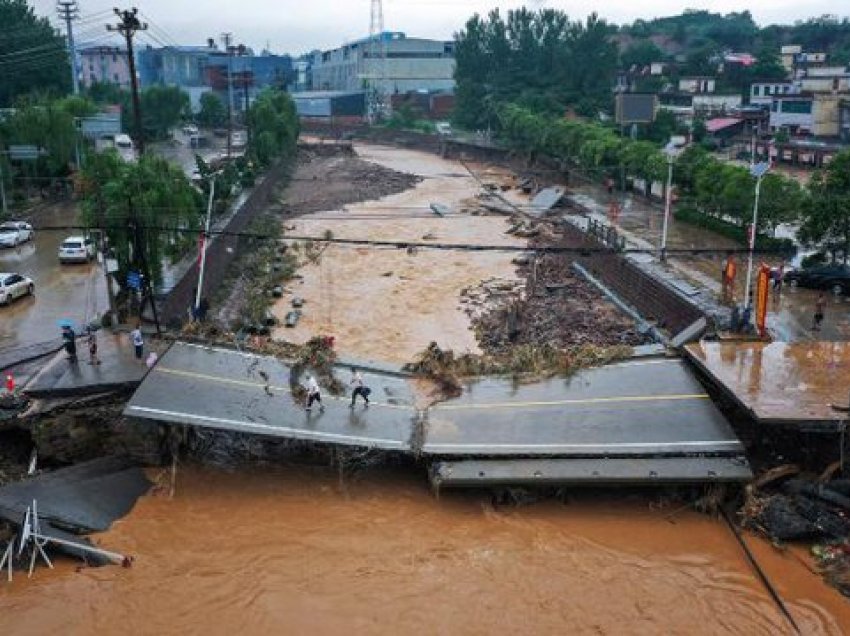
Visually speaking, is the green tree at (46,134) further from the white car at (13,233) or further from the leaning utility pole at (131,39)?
the leaning utility pole at (131,39)

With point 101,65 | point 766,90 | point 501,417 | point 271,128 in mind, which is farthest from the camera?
point 101,65

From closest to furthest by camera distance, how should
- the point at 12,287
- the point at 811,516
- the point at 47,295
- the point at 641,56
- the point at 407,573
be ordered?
the point at 407,573
the point at 811,516
the point at 12,287
the point at 47,295
the point at 641,56

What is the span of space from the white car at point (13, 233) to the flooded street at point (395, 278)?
43.3ft

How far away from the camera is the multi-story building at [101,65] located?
113 meters

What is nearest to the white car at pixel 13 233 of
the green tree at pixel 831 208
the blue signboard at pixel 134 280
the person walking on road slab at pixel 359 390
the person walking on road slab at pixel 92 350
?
the blue signboard at pixel 134 280

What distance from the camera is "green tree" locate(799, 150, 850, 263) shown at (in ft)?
85.4

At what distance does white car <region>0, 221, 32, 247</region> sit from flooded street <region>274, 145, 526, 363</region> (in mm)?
13203

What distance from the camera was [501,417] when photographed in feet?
54.6

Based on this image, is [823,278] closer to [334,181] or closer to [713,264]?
[713,264]

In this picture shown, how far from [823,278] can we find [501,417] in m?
15.4

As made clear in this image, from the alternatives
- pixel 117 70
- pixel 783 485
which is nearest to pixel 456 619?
pixel 783 485

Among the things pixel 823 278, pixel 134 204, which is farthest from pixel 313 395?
pixel 823 278

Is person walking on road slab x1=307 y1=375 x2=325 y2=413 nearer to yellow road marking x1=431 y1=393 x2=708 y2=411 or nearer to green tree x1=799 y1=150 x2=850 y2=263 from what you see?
yellow road marking x1=431 y1=393 x2=708 y2=411

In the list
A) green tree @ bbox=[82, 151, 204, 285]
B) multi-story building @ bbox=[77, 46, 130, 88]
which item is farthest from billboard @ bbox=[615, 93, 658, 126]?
multi-story building @ bbox=[77, 46, 130, 88]
